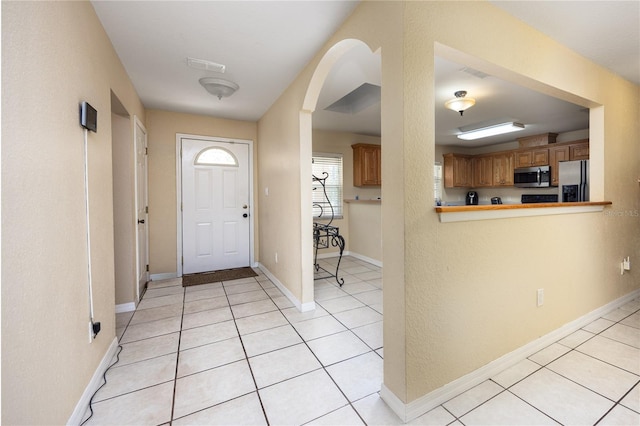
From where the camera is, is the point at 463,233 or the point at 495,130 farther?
the point at 495,130

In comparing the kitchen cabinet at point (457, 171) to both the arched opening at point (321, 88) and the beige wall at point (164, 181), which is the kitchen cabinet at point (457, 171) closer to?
the arched opening at point (321, 88)

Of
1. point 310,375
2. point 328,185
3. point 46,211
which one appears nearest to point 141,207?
point 46,211

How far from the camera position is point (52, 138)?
120 centimetres

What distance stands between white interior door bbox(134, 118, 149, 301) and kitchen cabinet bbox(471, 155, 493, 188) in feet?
23.0

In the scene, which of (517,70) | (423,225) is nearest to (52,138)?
(423,225)

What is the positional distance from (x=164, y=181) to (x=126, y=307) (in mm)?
1851

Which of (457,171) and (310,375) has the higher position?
(457,171)

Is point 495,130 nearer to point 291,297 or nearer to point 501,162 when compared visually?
point 501,162

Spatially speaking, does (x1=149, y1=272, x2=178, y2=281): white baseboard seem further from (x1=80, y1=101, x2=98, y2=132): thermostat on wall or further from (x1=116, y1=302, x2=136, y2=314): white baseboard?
(x1=80, y1=101, x2=98, y2=132): thermostat on wall

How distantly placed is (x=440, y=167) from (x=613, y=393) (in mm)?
5698

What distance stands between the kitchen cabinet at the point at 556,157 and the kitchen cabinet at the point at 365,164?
10.9 ft

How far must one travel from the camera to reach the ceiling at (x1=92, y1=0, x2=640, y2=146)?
175 centimetres

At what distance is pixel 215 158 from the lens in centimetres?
415

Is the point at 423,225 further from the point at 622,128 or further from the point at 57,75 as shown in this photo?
the point at 622,128
